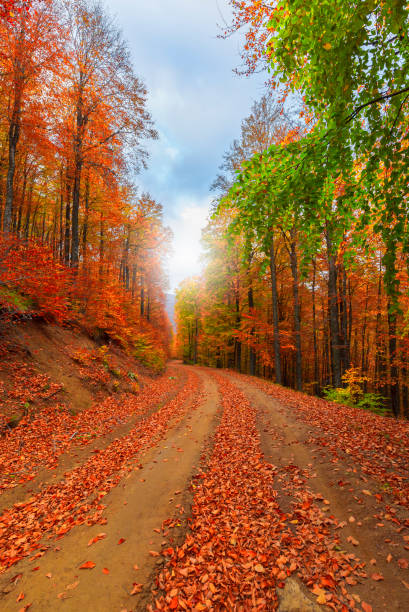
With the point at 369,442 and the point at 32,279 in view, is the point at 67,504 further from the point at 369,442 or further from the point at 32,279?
the point at 32,279

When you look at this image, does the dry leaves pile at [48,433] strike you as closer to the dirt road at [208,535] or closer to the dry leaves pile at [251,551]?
the dirt road at [208,535]

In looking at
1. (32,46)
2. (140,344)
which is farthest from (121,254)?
(32,46)

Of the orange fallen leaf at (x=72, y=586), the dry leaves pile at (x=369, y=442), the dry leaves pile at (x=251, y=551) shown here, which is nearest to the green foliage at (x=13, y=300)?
the orange fallen leaf at (x=72, y=586)

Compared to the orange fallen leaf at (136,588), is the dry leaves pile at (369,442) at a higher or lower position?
higher

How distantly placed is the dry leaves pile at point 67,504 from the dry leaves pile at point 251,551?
1.80 metres

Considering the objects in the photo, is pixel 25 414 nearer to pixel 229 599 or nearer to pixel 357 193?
pixel 229 599

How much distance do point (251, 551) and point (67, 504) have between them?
354cm

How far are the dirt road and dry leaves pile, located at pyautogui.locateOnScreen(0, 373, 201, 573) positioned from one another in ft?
0.07

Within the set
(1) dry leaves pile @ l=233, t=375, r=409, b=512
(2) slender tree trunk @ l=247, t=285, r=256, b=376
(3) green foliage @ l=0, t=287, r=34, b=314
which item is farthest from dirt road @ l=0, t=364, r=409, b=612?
(2) slender tree trunk @ l=247, t=285, r=256, b=376

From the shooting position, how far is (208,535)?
12.2ft

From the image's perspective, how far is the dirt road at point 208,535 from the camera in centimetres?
287

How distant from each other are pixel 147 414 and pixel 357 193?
970 cm

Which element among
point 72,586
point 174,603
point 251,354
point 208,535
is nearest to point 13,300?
point 72,586

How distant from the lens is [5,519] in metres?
4.20
